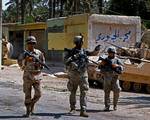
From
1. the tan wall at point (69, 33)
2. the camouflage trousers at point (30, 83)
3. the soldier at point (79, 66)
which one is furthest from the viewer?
the tan wall at point (69, 33)

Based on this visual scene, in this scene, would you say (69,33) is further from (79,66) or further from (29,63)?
(29,63)

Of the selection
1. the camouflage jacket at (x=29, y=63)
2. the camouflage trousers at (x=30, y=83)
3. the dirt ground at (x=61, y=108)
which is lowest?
the dirt ground at (x=61, y=108)

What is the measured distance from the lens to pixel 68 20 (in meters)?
35.1

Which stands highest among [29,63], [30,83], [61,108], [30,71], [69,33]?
[29,63]

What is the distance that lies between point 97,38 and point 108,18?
1.37 m

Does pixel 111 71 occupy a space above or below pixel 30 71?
below

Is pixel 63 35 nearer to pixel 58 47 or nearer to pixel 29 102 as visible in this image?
pixel 58 47

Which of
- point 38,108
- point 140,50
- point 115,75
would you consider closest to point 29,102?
point 38,108

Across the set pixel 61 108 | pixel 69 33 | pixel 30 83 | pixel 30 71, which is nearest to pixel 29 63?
pixel 30 71

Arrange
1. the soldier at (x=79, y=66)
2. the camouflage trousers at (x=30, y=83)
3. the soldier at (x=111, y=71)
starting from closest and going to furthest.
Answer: the camouflage trousers at (x=30, y=83) < the soldier at (x=79, y=66) < the soldier at (x=111, y=71)

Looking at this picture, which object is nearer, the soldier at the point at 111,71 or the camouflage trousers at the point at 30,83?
the camouflage trousers at the point at 30,83

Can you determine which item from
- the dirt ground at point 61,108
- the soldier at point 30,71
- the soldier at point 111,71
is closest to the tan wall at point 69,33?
the dirt ground at point 61,108

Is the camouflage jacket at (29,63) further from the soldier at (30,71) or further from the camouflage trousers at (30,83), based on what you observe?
the camouflage trousers at (30,83)

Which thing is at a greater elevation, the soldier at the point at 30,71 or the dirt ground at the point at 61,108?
the soldier at the point at 30,71
